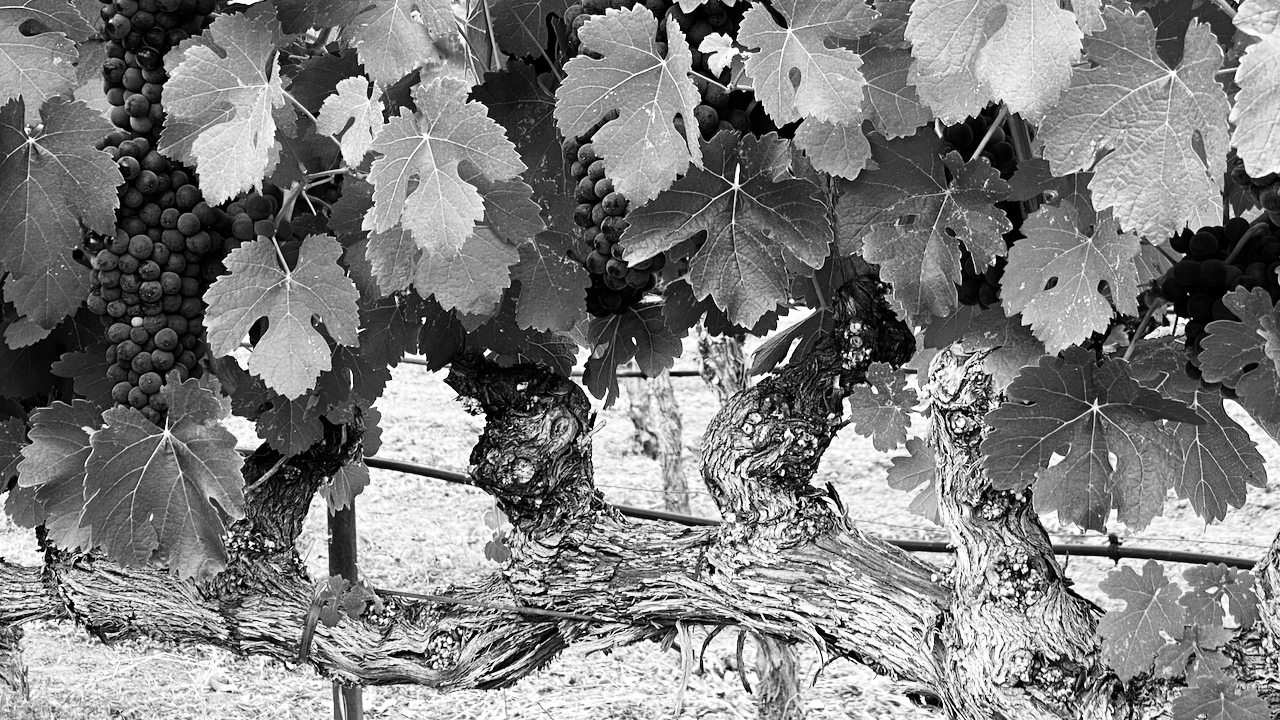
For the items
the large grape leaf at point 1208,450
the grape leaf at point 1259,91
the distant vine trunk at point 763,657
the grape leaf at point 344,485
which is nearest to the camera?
the grape leaf at point 1259,91

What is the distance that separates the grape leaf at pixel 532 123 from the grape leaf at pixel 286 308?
12.4 inches

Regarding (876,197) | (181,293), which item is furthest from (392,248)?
(876,197)

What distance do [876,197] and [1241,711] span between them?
83 centimetres

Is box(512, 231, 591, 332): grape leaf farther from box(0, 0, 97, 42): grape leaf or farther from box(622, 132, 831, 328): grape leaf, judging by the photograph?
box(0, 0, 97, 42): grape leaf

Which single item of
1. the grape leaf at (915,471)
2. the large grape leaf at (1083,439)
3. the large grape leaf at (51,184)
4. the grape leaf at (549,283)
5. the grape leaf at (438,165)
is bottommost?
the grape leaf at (915,471)

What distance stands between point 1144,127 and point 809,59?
Result: 0.37 metres

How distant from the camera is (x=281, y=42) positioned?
160cm

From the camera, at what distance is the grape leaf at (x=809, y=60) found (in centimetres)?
129

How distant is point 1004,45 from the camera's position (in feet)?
3.76

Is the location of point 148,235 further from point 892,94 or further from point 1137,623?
point 1137,623

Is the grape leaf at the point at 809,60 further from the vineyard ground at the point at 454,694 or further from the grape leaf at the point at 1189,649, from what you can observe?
the vineyard ground at the point at 454,694

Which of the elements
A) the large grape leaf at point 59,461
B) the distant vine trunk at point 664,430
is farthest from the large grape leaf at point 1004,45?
the distant vine trunk at point 664,430

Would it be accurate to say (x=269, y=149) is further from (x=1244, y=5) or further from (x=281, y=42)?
(x=1244, y=5)

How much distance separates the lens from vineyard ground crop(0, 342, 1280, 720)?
3.74 meters
